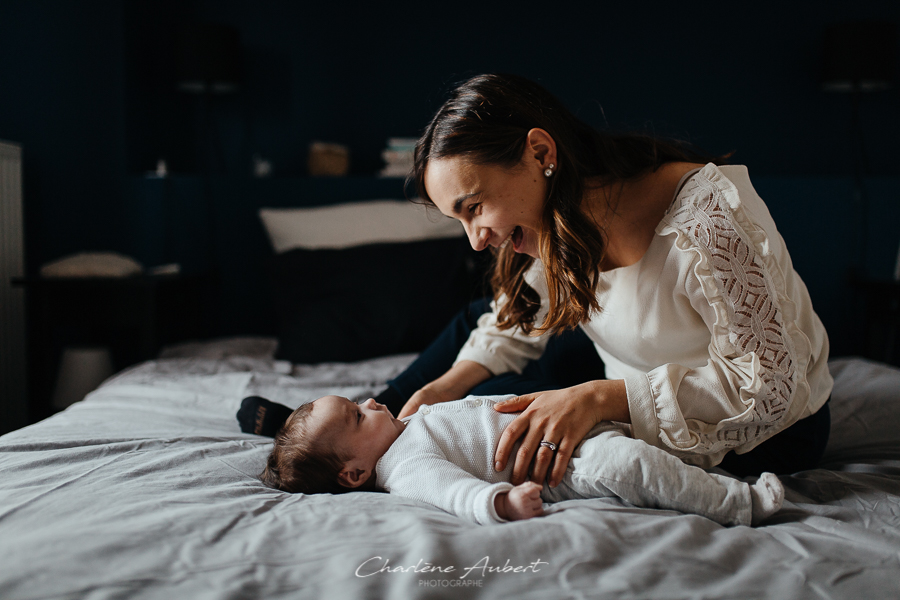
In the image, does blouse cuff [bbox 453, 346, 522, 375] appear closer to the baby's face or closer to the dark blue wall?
the baby's face

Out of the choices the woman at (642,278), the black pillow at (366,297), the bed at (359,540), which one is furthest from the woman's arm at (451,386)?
the black pillow at (366,297)

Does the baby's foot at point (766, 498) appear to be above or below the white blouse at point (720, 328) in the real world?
below

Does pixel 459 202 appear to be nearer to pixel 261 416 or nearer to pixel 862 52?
pixel 261 416

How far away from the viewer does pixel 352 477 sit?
108 centimetres

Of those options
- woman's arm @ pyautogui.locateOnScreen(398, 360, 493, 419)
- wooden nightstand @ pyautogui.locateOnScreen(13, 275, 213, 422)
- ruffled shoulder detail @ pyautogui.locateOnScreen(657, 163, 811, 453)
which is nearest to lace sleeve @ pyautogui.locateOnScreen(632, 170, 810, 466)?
ruffled shoulder detail @ pyautogui.locateOnScreen(657, 163, 811, 453)

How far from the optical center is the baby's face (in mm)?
1079

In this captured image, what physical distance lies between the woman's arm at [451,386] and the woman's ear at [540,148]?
518mm

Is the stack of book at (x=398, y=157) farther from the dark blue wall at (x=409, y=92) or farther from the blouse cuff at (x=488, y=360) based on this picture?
the blouse cuff at (x=488, y=360)

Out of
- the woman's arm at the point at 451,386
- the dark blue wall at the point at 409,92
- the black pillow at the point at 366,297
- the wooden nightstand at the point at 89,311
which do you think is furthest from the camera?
the dark blue wall at the point at 409,92

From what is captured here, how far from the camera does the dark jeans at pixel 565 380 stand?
1.12 metres

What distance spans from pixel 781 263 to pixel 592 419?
425 mm

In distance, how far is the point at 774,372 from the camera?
0.97 meters

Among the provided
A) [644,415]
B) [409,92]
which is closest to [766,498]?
[644,415]

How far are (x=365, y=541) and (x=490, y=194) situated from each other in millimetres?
593
